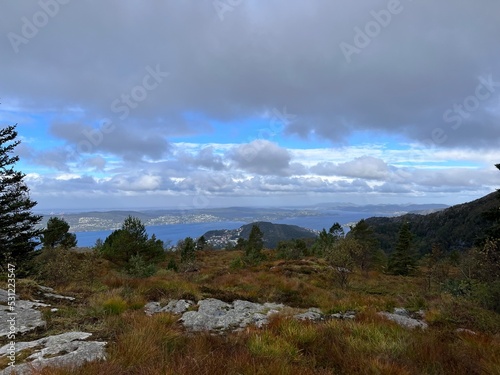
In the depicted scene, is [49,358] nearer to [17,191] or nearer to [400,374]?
[400,374]

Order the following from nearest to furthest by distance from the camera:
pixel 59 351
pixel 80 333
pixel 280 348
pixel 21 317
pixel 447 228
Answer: pixel 59 351 < pixel 280 348 < pixel 80 333 < pixel 21 317 < pixel 447 228

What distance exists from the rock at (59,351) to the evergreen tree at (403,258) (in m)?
50.1

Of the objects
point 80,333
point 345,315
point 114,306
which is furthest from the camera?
point 345,315

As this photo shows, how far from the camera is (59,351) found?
4.08 meters

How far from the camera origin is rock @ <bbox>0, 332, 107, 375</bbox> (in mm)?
3515

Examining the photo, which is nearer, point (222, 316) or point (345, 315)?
point (222, 316)

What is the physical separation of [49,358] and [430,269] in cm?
2910

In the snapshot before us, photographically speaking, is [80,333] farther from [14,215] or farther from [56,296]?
[14,215]

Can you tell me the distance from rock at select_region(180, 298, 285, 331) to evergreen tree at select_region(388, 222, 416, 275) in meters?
44.9

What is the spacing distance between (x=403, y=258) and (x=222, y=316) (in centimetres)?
4813

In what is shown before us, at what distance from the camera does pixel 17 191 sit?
27438 millimetres

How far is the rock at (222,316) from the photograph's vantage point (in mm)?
6699

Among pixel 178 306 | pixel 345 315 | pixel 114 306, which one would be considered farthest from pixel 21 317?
pixel 345 315

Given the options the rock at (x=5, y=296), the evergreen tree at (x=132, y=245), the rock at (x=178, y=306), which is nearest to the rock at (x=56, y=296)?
the rock at (x=5, y=296)
